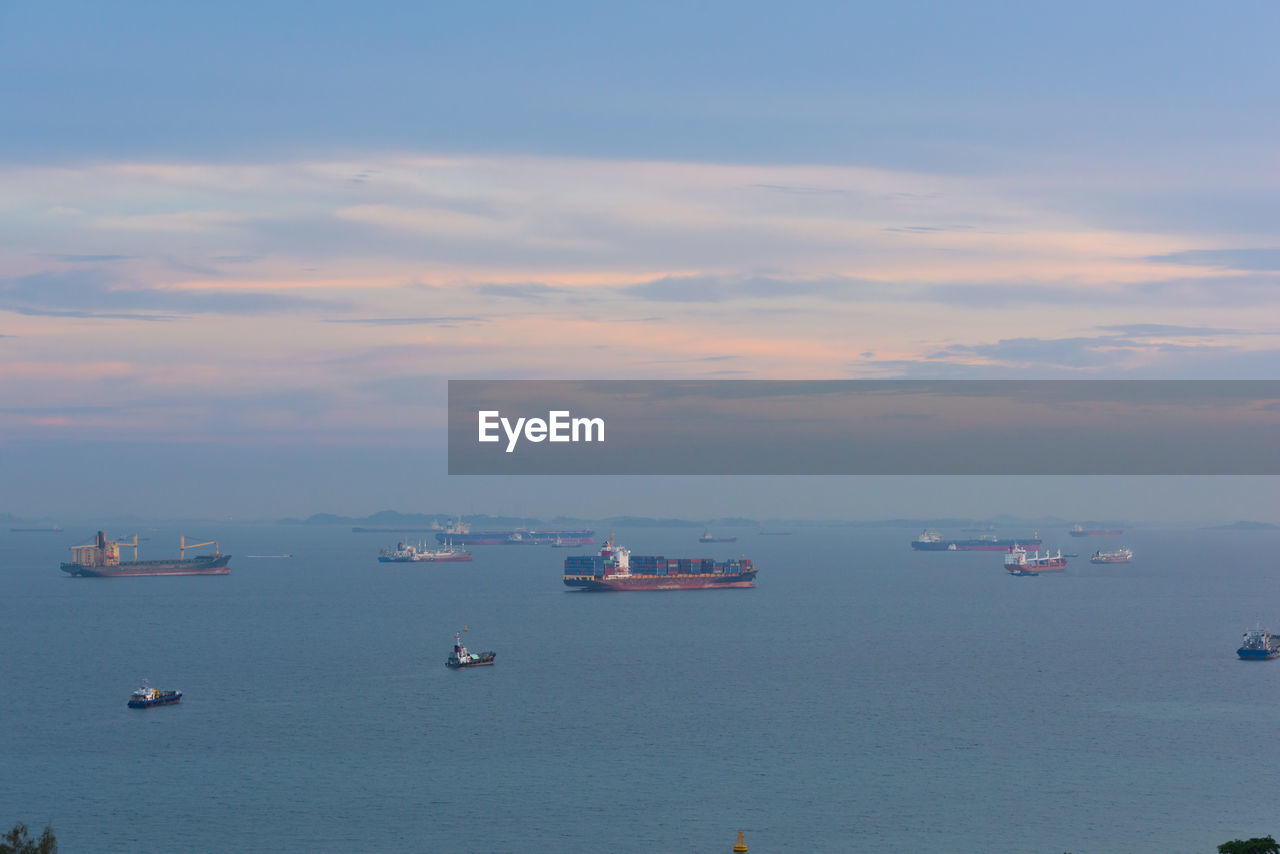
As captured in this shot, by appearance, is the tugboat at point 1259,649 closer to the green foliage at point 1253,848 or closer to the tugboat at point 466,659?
the tugboat at point 466,659

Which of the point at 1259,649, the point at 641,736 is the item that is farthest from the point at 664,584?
the point at 641,736

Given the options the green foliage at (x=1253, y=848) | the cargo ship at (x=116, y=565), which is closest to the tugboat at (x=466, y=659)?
the green foliage at (x=1253, y=848)

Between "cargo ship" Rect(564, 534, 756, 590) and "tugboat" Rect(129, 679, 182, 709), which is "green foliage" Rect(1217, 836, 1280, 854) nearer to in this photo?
"tugboat" Rect(129, 679, 182, 709)

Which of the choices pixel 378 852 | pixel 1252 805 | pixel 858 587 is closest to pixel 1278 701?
pixel 1252 805

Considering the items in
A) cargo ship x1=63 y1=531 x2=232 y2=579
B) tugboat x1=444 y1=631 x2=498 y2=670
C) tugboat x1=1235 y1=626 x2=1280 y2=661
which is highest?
cargo ship x1=63 y1=531 x2=232 y2=579

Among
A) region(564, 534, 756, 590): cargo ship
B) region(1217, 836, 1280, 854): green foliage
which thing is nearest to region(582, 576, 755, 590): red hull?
region(564, 534, 756, 590): cargo ship

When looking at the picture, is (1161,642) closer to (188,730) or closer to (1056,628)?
(1056,628)
